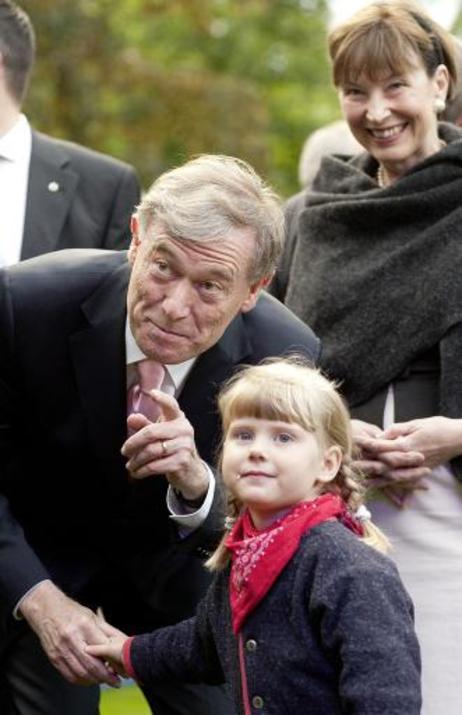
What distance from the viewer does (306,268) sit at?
468 centimetres

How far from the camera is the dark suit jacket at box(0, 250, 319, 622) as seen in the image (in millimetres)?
4133

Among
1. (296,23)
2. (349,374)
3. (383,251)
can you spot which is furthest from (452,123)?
(296,23)

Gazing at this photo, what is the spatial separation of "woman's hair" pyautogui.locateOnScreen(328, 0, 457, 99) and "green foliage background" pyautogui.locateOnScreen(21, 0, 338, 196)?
10.2 meters

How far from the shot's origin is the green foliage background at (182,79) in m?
18.5

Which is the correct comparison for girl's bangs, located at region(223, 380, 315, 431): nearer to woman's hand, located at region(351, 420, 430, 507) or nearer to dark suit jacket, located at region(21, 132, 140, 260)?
woman's hand, located at region(351, 420, 430, 507)

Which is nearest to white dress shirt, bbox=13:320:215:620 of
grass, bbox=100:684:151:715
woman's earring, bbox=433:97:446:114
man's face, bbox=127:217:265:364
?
man's face, bbox=127:217:265:364

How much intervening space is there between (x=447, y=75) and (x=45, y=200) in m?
1.93

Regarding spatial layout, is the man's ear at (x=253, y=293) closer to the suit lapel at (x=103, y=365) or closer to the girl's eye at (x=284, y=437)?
the suit lapel at (x=103, y=365)

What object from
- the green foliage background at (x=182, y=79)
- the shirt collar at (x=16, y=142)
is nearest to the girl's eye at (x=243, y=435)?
the shirt collar at (x=16, y=142)

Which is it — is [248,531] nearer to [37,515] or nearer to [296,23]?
[37,515]

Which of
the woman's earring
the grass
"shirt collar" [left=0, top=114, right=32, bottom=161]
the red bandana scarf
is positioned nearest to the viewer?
the red bandana scarf

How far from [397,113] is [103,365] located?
1.10m

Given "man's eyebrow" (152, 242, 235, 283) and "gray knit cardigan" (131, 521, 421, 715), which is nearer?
"gray knit cardigan" (131, 521, 421, 715)

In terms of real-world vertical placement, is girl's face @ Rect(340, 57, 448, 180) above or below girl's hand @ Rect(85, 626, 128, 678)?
above
